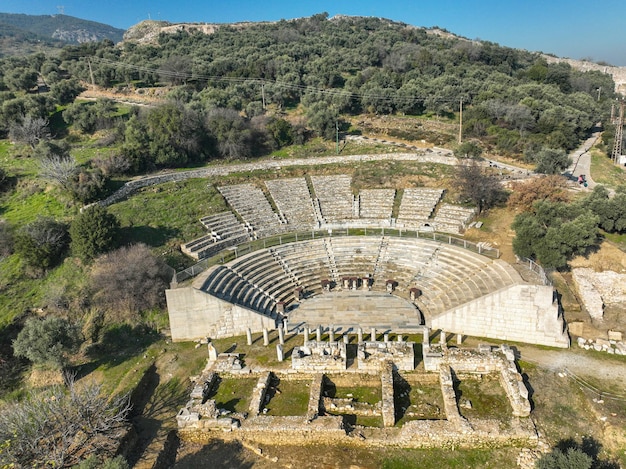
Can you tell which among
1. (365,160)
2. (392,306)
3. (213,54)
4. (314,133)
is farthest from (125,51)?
(392,306)

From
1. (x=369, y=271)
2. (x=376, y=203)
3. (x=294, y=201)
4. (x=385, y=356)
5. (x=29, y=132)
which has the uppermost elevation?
(x=29, y=132)

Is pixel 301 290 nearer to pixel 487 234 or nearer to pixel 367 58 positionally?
pixel 487 234

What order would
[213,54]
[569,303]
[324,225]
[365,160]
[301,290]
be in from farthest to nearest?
1. [213,54]
2. [365,160]
3. [324,225]
4. [301,290]
5. [569,303]

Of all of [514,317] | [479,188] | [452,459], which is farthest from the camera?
[479,188]

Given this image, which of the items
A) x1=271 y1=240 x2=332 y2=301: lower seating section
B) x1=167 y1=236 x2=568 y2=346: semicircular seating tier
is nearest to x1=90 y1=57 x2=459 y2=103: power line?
x1=167 y1=236 x2=568 y2=346: semicircular seating tier

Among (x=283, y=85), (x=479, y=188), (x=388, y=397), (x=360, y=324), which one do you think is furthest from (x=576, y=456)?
(x=283, y=85)

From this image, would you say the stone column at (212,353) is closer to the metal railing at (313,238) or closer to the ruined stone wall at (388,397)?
the metal railing at (313,238)

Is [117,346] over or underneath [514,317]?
underneath

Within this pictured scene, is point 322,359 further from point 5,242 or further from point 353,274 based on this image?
point 5,242
